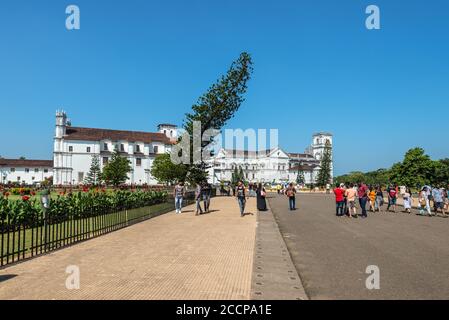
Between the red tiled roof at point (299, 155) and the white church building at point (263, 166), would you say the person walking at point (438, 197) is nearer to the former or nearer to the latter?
the white church building at point (263, 166)

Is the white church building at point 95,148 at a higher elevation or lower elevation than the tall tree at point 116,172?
higher

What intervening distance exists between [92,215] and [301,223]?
855 cm

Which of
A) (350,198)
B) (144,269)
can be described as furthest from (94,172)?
(144,269)

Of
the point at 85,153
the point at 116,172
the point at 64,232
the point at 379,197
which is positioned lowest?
the point at 64,232

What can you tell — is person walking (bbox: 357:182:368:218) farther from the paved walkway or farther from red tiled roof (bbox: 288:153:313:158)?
red tiled roof (bbox: 288:153:313:158)

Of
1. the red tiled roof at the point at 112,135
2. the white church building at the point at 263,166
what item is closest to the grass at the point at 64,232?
the red tiled roof at the point at 112,135

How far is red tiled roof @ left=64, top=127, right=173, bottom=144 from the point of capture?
340 feet

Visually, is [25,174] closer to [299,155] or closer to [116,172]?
[116,172]

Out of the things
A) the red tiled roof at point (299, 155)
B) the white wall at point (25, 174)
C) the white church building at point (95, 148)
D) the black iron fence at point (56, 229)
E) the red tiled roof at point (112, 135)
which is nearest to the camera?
the black iron fence at point (56, 229)

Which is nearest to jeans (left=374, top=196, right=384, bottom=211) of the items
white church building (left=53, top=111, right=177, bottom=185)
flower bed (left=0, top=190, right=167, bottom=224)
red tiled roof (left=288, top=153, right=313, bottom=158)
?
flower bed (left=0, top=190, right=167, bottom=224)

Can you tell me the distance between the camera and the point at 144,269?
7.15 m

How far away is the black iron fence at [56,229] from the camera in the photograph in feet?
26.4

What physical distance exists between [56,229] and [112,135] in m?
104

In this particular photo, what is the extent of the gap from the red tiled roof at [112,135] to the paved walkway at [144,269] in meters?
98.5
